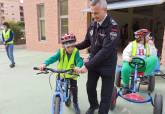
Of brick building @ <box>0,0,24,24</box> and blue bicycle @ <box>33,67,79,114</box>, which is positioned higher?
brick building @ <box>0,0,24,24</box>

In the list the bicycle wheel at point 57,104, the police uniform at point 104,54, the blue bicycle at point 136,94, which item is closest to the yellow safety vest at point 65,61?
the police uniform at point 104,54

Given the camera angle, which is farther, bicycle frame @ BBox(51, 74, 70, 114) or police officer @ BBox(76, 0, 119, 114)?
bicycle frame @ BBox(51, 74, 70, 114)

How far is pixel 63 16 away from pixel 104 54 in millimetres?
9848

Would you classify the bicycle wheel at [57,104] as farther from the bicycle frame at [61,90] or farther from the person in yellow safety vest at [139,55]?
the person in yellow safety vest at [139,55]

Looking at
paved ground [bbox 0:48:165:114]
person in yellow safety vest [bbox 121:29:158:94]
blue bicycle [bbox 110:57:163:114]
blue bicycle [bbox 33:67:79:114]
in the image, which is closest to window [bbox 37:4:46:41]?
paved ground [bbox 0:48:165:114]

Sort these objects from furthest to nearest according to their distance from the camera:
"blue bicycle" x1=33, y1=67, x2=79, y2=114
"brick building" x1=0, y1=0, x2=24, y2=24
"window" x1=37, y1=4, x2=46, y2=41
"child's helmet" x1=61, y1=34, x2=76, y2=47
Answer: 1. "brick building" x1=0, y1=0, x2=24, y2=24
2. "window" x1=37, y1=4, x2=46, y2=41
3. "child's helmet" x1=61, y1=34, x2=76, y2=47
4. "blue bicycle" x1=33, y1=67, x2=79, y2=114

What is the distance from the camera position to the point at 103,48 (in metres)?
3.27

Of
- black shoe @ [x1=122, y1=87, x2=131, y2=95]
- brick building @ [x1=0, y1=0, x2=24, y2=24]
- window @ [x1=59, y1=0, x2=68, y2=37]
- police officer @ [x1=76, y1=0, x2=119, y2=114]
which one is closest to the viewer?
police officer @ [x1=76, y1=0, x2=119, y2=114]

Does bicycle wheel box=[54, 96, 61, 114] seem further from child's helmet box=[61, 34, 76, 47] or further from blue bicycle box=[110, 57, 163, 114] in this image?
blue bicycle box=[110, 57, 163, 114]

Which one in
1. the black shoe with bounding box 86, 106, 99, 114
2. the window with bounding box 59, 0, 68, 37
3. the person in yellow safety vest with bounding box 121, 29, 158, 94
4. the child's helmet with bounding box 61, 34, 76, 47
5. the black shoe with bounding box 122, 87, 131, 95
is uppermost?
the window with bounding box 59, 0, 68, 37

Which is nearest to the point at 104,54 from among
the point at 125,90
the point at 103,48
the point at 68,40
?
the point at 103,48

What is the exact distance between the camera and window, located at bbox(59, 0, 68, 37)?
41.7 ft

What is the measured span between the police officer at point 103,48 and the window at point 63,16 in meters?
9.10

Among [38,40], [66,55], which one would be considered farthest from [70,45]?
[38,40]
